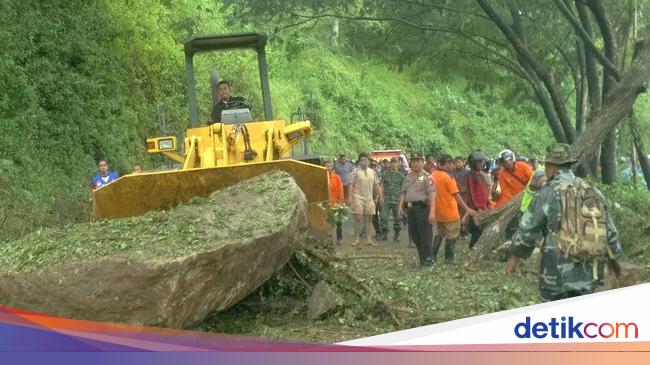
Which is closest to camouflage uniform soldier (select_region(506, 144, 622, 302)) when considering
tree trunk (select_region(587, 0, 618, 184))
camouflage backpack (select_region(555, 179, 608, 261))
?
camouflage backpack (select_region(555, 179, 608, 261))

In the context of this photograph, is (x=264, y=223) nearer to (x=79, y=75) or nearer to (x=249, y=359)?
(x=249, y=359)

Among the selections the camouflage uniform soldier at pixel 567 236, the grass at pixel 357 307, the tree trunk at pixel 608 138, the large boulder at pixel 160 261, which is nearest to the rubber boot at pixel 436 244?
the grass at pixel 357 307

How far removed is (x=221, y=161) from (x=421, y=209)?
3.35m

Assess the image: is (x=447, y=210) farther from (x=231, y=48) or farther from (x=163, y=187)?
(x=163, y=187)

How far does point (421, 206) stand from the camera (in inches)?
448

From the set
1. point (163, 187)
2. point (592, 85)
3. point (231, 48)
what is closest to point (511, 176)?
point (231, 48)

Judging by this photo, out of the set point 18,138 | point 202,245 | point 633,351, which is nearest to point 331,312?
point 202,245

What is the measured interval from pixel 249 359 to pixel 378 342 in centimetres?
75

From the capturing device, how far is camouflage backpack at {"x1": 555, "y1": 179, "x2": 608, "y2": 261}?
521cm

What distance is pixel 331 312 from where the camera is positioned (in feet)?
23.0

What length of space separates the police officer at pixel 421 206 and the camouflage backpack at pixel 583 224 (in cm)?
588

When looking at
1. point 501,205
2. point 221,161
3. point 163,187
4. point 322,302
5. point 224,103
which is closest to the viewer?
point 322,302

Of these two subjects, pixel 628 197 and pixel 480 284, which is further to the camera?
pixel 628 197

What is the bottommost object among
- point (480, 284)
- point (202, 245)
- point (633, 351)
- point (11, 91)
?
point (480, 284)
